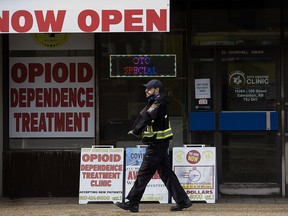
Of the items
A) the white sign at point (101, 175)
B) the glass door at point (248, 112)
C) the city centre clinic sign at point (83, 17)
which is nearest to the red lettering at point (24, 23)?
the city centre clinic sign at point (83, 17)

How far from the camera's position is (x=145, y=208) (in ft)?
27.3

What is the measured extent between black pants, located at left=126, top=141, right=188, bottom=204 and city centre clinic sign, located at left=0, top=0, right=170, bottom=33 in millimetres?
1636

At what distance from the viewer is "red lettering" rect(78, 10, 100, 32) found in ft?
26.1

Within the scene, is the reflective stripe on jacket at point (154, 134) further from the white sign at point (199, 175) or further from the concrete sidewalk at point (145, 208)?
the concrete sidewalk at point (145, 208)

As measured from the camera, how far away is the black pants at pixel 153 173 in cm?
780

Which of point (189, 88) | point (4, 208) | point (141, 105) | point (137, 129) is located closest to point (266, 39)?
point (189, 88)

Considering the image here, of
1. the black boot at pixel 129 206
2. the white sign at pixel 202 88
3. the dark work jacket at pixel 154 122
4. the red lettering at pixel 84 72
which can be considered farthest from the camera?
the red lettering at pixel 84 72

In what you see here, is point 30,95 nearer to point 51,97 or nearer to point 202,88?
point 51,97

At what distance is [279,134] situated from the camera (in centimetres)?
925

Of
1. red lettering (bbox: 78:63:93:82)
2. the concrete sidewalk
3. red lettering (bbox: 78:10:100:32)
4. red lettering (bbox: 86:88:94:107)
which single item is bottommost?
the concrete sidewalk

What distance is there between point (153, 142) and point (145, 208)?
1089mm

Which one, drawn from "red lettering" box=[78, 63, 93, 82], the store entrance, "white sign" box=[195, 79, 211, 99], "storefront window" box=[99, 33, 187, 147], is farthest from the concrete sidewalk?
"red lettering" box=[78, 63, 93, 82]

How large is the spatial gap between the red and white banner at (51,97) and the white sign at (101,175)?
0.80 meters

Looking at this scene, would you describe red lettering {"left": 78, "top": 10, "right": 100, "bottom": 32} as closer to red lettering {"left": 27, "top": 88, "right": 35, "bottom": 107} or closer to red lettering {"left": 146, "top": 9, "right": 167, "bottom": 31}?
red lettering {"left": 146, "top": 9, "right": 167, "bottom": 31}
